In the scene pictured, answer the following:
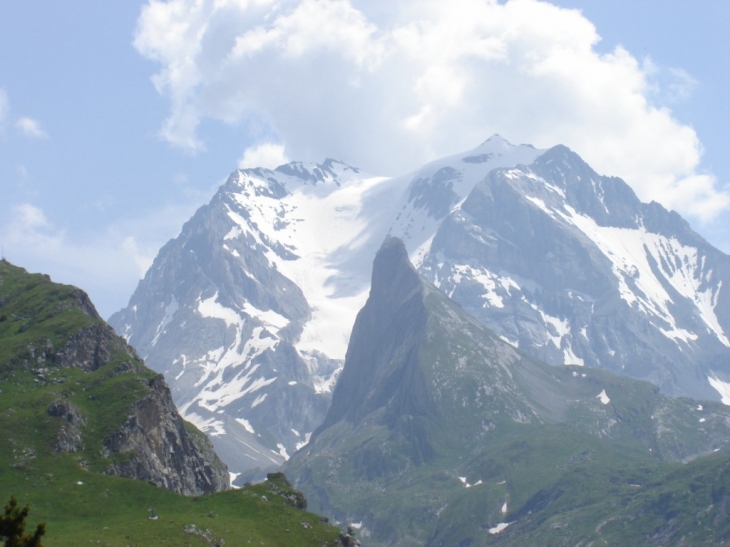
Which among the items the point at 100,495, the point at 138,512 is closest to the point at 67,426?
the point at 100,495

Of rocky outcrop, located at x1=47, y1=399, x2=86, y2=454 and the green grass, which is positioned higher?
rocky outcrop, located at x1=47, y1=399, x2=86, y2=454

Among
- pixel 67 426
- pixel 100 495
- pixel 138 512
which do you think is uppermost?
pixel 67 426

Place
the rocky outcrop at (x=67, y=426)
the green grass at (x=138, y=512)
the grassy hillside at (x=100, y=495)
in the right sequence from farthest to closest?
the rocky outcrop at (x=67, y=426), the grassy hillside at (x=100, y=495), the green grass at (x=138, y=512)

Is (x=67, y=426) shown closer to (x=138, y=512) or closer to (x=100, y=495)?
(x=100, y=495)

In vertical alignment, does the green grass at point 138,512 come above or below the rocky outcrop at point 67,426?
below

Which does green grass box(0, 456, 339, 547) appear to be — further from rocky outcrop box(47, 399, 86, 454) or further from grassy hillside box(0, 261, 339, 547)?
rocky outcrop box(47, 399, 86, 454)

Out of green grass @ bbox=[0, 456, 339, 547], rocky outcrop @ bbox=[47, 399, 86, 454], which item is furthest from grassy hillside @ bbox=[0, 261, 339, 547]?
rocky outcrop @ bbox=[47, 399, 86, 454]

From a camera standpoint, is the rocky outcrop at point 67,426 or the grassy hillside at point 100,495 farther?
the rocky outcrop at point 67,426

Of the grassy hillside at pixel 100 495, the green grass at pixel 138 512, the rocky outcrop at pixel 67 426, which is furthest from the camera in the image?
the rocky outcrop at pixel 67 426

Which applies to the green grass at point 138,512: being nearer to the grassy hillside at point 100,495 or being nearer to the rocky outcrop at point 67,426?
the grassy hillside at point 100,495

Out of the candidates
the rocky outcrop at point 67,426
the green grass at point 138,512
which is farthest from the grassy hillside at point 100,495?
the rocky outcrop at point 67,426

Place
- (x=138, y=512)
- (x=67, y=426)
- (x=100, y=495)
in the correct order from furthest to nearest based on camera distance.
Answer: (x=67, y=426) → (x=100, y=495) → (x=138, y=512)

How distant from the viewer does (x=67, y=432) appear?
577 feet

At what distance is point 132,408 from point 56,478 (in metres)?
32.5
